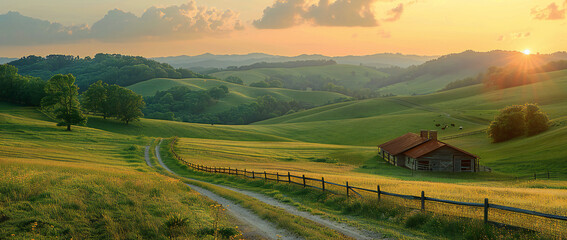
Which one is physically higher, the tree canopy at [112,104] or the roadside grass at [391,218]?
the tree canopy at [112,104]

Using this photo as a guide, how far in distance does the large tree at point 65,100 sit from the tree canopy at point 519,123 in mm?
82901

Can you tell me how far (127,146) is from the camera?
6081 cm

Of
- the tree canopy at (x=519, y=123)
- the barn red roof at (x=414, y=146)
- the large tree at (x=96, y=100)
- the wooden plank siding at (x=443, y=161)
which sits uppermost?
the large tree at (x=96, y=100)

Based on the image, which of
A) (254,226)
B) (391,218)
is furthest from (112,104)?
(391,218)

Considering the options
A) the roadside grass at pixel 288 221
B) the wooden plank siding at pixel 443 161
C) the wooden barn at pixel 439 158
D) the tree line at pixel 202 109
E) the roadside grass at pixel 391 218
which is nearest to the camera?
the roadside grass at pixel 391 218

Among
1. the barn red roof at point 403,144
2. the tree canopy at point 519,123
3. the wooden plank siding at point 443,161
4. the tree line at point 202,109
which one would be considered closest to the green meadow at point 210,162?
the tree canopy at point 519,123

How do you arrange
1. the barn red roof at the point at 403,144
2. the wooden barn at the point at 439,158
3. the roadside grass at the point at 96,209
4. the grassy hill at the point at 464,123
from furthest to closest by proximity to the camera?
the barn red roof at the point at 403,144, the wooden barn at the point at 439,158, the grassy hill at the point at 464,123, the roadside grass at the point at 96,209

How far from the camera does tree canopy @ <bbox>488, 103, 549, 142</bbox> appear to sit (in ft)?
228

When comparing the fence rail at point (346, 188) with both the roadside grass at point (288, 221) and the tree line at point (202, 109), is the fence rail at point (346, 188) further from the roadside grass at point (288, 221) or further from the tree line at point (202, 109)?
the tree line at point (202, 109)

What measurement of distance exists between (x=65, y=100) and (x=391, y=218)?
7400 cm

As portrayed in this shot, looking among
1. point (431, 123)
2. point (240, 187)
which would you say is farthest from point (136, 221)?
point (431, 123)

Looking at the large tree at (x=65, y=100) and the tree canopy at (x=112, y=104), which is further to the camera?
the tree canopy at (x=112, y=104)

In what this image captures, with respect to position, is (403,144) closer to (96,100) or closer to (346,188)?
(346,188)

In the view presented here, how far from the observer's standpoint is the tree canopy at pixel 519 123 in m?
69.6
